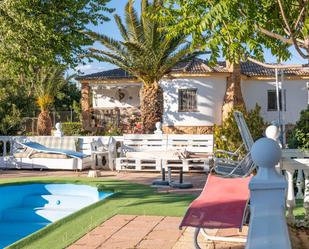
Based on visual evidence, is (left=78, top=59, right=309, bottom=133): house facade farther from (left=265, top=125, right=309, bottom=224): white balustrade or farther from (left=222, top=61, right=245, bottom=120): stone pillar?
(left=265, top=125, right=309, bottom=224): white balustrade

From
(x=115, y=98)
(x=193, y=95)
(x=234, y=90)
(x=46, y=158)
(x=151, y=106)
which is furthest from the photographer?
(x=115, y=98)

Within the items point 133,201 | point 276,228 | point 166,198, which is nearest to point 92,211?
point 133,201

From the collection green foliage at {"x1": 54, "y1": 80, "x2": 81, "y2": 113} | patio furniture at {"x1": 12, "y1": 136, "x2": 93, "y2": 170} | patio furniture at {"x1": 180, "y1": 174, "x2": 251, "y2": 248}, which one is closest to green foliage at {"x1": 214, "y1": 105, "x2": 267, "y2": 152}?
patio furniture at {"x1": 12, "y1": 136, "x2": 93, "y2": 170}

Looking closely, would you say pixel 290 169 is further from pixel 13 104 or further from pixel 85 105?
pixel 85 105

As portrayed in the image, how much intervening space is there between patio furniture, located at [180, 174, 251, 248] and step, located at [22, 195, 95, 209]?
6221mm

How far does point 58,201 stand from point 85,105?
21.1m

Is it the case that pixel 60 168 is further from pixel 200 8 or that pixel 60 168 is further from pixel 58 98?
pixel 58 98

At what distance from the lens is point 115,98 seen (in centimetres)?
3316

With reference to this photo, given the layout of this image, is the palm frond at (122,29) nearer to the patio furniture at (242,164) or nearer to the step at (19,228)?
the patio furniture at (242,164)

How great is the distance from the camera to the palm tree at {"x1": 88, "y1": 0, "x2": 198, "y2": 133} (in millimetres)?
22094

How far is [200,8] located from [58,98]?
132ft

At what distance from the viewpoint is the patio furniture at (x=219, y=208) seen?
471 centimetres

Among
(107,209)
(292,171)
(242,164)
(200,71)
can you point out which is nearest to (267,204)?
(292,171)

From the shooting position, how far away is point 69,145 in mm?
17656
